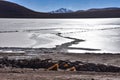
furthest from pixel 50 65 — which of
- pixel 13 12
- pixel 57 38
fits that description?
pixel 13 12

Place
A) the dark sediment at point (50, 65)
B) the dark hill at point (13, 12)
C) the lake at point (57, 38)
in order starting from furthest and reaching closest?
the dark hill at point (13, 12)
the lake at point (57, 38)
the dark sediment at point (50, 65)

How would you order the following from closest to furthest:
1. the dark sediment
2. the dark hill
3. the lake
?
the dark sediment, the lake, the dark hill

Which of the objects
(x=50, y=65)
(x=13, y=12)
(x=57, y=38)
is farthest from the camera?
(x=13, y=12)

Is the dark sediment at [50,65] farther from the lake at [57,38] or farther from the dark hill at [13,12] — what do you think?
the dark hill at [13,12]

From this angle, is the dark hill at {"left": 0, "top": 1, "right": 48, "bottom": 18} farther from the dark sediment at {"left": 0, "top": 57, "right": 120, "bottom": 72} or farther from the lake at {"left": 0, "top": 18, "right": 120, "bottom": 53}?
the dark sediment at {"left": 0, "top": 57, "right": 120, "bottom": 72}

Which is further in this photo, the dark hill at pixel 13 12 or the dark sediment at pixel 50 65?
the dark hill at pixel 13 12

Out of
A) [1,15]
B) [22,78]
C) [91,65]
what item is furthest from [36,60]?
[1,15]

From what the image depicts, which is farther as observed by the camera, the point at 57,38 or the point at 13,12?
the point at 13,12

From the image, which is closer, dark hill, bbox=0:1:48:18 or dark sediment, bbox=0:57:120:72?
dark sediment, bbox=0:57:120:72

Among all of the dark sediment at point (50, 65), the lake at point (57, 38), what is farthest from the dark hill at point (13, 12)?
the dark sediment at point (50, 65)

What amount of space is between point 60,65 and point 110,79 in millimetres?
4240

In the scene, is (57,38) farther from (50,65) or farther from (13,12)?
(13,12)

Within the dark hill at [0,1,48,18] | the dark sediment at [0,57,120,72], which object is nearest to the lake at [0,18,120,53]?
the dark sediment at [0,57,120,72]

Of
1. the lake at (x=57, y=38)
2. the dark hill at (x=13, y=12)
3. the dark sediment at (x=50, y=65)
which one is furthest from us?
the dark hill at (x=13, y=12)
